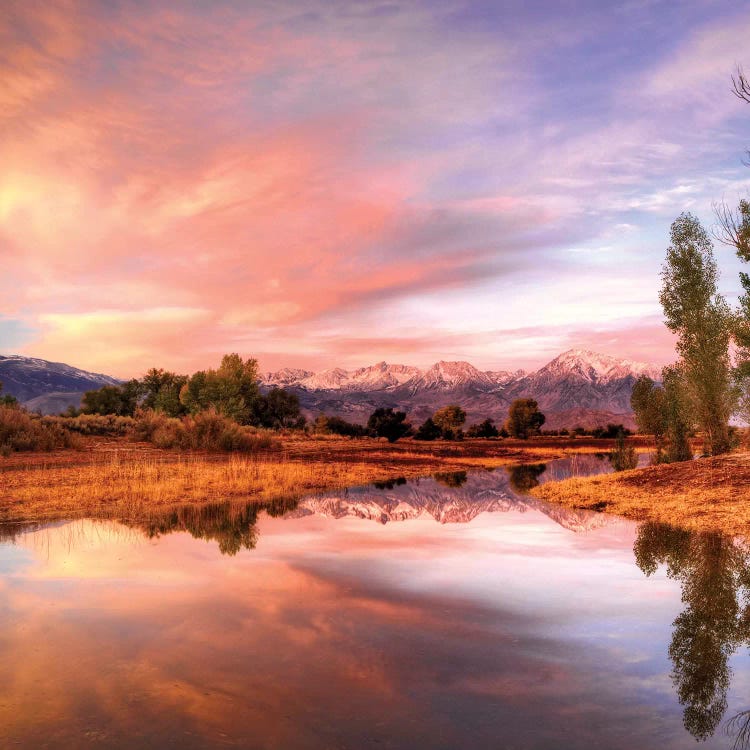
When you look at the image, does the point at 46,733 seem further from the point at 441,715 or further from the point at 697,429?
the point at 697,429

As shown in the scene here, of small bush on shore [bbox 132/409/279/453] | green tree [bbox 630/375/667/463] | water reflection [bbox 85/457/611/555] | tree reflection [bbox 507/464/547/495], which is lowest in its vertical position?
A: tree reflection [bbox 507/464/547/495]

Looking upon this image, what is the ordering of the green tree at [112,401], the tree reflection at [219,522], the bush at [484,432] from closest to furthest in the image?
the tree reflection at [219,522] → the green tree at [112,401] → the bush at [484,432]

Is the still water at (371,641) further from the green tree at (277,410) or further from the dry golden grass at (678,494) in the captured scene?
the green tree at (277,410)

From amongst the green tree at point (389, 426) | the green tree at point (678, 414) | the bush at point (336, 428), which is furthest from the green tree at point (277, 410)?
the green tree at point (678, 414)

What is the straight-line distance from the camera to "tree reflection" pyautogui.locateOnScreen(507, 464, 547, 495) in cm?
3569

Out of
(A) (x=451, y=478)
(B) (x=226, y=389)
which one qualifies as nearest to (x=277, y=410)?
(B) (x=226, y=389)

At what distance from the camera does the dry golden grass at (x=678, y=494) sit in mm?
21391

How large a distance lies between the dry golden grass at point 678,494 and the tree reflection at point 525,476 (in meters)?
2.19

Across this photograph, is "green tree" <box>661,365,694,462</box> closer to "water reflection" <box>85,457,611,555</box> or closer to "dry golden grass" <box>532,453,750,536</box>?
"dry golden grass" <box>532,453,750,536</box>

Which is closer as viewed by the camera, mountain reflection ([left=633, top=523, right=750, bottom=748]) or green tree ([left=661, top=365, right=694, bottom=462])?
mountain reflection ([left=633, top=523, right=750, bottom=748])

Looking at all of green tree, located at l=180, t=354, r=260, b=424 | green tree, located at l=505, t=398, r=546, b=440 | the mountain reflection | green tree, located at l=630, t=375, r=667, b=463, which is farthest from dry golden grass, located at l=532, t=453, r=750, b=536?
green tree, located at l=505, t=398, r=546, b=440

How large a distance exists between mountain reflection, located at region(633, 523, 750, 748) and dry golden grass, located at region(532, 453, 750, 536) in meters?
2.38

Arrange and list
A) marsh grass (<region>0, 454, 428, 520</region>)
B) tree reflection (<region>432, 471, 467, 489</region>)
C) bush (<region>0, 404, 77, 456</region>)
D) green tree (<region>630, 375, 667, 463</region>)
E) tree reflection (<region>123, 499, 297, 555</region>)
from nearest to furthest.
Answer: tree reflection (<region>123, 499, 297, 555</region>) → marsh grass (<region>0, 454, 428, 520</region>) → tree reflection (<region>432, 471, 467, 489</region>) → bush (<region>0, 404, 77, 456</region>) → green tree (<region>630, 375, 667, 463</region>)

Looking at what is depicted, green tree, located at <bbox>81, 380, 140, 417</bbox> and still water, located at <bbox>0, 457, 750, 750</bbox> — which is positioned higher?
green tree, located at <bbox>81, 380, 140, 417</bbox>
